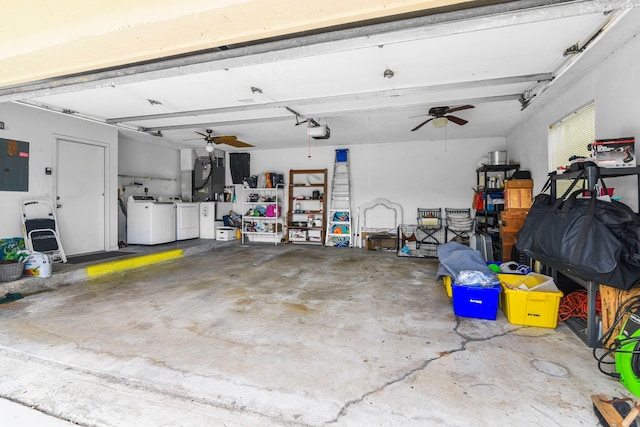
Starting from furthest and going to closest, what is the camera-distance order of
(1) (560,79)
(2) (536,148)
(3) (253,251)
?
1. (3) (253,251)
2. (2) (536,148)
3. (1) (560,79)

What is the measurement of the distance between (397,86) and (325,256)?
3535 millimetres

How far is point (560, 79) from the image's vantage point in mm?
3244

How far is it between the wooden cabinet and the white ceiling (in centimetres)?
180

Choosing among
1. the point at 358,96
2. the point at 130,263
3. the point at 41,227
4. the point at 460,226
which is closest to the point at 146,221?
the point at 130,263

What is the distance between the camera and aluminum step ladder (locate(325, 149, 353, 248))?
725 cm

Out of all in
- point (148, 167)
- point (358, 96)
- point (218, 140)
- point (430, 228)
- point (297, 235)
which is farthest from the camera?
point (297, 235)

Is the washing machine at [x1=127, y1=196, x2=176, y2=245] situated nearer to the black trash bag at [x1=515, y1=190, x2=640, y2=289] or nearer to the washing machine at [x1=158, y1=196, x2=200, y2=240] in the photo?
the washing machine at [x1=158, y1=196, x2=200, y2=240]

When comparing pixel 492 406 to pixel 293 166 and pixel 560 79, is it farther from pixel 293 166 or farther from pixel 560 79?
pixel 293 166

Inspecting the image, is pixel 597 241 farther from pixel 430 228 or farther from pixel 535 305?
pixel 430 228

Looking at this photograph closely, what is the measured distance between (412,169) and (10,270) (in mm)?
6914

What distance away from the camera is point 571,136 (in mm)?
3521

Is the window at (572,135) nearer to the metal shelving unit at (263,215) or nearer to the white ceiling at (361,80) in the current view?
the white ceiling at (361,80)

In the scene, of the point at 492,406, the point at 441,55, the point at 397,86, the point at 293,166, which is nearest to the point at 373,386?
the point at 492,406

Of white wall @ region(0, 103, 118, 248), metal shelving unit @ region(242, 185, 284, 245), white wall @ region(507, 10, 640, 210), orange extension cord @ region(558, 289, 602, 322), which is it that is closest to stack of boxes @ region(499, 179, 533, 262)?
white wall @ region(507, 10, 640, 210)
